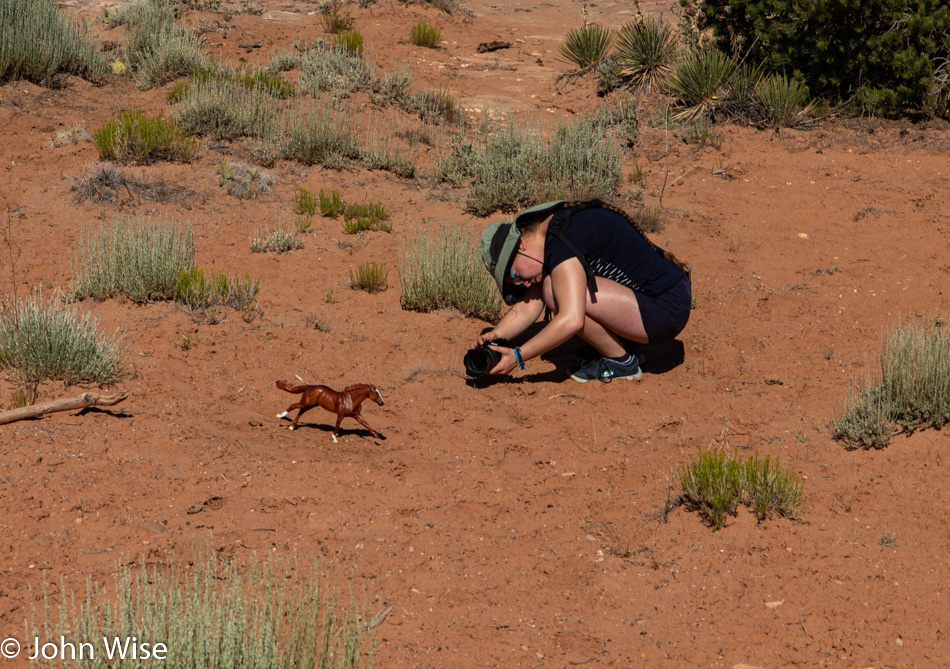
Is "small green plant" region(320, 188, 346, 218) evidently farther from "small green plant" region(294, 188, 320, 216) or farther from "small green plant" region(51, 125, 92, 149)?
"small green plant" region(51, 125, 92, 149)

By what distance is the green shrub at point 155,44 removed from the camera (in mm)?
10055

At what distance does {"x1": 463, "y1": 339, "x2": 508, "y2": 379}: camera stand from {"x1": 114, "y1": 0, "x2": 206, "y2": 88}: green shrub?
20.6 ft

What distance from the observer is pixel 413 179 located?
8.59m

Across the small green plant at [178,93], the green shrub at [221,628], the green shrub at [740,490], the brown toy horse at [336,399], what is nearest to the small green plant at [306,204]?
the small green plant at [178,93]

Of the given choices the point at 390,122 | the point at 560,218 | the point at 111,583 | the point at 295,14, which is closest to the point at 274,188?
the point at 390,122

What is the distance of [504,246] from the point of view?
497 centimetres

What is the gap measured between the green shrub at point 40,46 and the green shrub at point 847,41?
280 inches

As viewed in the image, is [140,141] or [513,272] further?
[140,141]

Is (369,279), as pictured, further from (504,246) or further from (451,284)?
(504,246)

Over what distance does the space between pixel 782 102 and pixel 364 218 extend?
192 inches

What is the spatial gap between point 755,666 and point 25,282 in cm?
524

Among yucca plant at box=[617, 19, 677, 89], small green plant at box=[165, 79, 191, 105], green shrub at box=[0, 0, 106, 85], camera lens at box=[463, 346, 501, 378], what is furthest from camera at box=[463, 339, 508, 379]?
green shrub at box=[0, 0, 106, 85]

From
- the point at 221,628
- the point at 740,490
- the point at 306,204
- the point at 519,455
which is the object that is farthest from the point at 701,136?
the point at 221,628

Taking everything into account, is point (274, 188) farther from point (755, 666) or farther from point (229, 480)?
point (755, 666)
